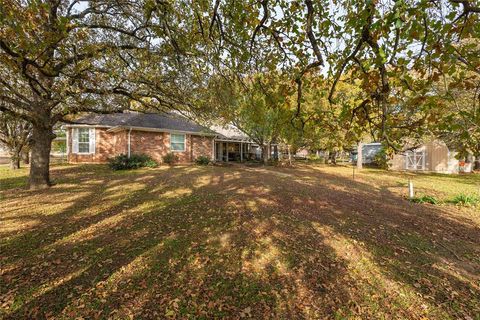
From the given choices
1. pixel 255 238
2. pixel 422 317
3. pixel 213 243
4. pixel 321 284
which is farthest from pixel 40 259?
pixel 422 317

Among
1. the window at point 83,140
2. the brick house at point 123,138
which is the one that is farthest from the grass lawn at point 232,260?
the window at point 83,140

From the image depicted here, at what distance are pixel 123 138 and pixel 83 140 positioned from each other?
3.98 m

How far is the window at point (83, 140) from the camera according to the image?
1941 centimetres

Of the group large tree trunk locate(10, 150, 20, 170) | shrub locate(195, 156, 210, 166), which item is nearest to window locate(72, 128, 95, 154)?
large tree trunk locate(10, 150, 20, 170)

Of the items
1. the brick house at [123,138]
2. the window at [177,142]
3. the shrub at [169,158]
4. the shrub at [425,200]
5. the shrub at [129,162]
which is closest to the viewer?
the shrub at [425,200]

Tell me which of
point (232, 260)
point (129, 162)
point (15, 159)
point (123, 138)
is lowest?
point (232, 260)

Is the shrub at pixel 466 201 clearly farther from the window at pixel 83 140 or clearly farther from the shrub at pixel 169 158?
the window at pixel 83 140

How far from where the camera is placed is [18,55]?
16.2 feet

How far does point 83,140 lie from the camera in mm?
19531

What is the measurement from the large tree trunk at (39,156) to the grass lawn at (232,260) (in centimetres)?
198

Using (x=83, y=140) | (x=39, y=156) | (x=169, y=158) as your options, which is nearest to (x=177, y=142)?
(x=169, y=158)

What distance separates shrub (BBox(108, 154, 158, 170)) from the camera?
15.5m

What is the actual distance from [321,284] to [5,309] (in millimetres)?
4462

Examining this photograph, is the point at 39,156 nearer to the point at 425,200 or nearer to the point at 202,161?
the point at 202,161
